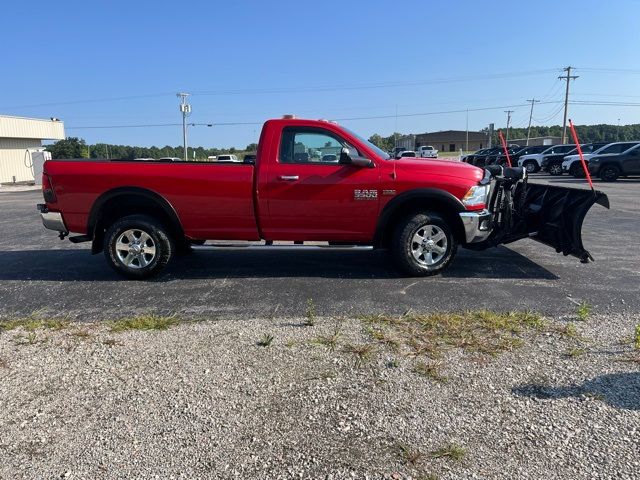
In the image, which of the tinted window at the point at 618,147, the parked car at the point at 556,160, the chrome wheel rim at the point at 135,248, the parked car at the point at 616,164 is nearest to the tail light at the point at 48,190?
the chrome wheel rim at the point at 135,248

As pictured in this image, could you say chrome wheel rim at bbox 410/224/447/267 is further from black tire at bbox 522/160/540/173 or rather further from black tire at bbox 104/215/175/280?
black tire at bbox 522/160/540/173

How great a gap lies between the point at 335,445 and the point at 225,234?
3929mm

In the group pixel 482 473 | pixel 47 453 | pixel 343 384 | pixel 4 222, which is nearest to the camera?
pixel 482 473

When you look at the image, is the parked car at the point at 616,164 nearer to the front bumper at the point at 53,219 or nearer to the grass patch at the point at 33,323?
the front bumper at the point at 53,219

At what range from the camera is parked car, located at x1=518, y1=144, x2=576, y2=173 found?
99.9 feet

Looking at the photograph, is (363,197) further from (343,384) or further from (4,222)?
(4,222)

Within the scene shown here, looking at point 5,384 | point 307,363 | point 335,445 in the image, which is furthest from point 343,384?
point 5,384

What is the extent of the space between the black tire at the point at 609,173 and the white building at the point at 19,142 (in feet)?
114

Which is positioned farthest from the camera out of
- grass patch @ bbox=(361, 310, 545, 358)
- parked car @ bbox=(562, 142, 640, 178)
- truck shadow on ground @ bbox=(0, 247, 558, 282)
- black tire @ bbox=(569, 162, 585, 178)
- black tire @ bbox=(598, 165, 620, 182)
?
black tire @ bbox=(569, 162, 585, 178)

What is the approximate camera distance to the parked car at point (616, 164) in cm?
2217

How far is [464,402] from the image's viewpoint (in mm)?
3139

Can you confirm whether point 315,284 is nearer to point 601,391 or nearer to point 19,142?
point 601,391

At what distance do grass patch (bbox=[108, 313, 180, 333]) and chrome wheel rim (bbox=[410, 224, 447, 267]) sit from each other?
294 centimetres

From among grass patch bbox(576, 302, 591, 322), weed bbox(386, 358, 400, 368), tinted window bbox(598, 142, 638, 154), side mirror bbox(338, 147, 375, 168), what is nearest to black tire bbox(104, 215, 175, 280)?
side mirror bbox(338, 147, 375, 168)
